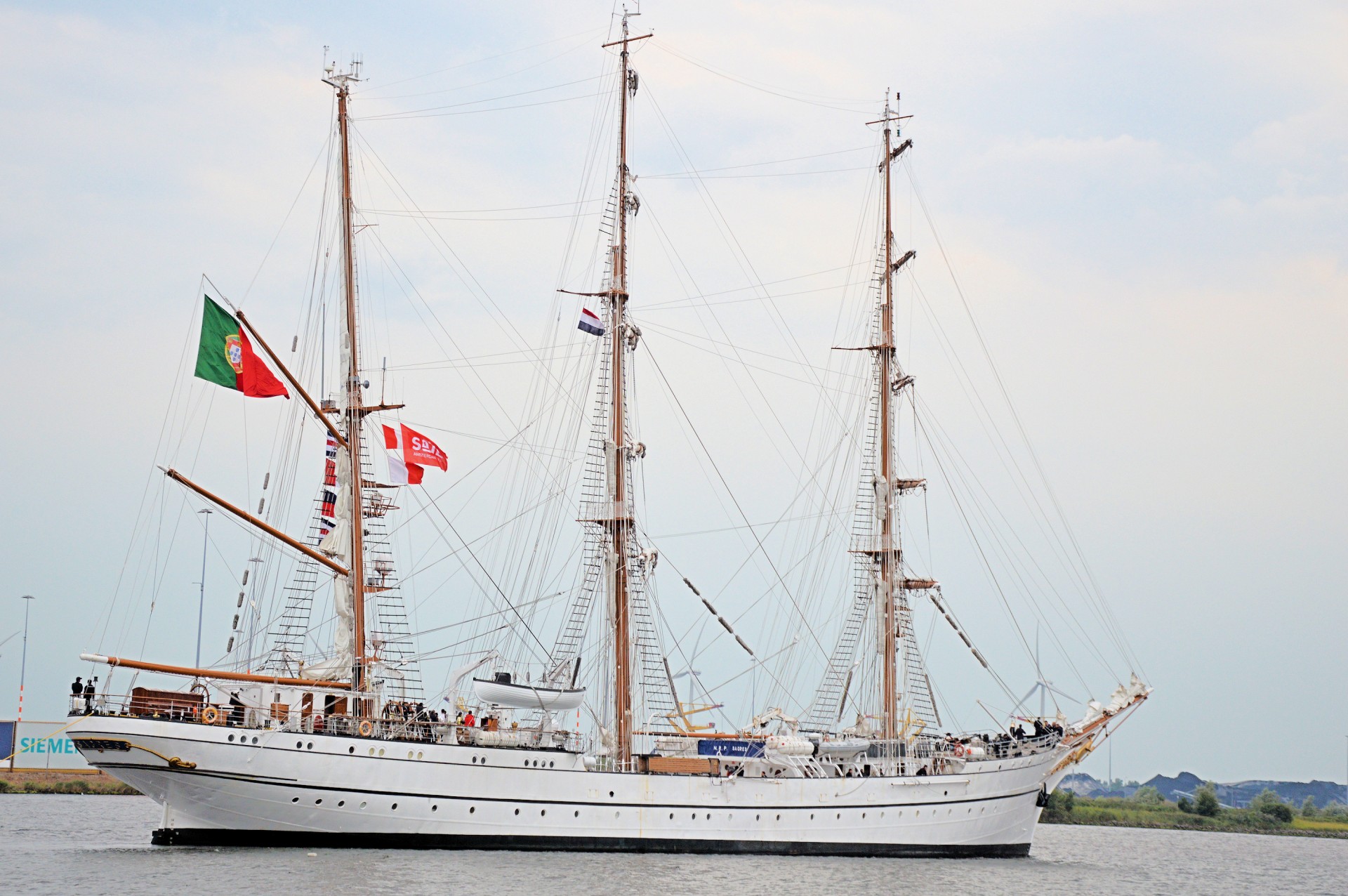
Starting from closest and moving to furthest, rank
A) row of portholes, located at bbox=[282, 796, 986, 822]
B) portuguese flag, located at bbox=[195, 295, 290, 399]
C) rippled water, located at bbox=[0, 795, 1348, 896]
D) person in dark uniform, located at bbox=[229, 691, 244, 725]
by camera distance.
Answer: rippled water, located at bbox=[0, 795, 1348, 896]
row of portholes, located at bbox=[282, 796, 986, 822]
person in dark uniform, located at bbox=[229, 691, 244, 725]
portuguese flag, located at bbox=[195, 295, 290, 399]

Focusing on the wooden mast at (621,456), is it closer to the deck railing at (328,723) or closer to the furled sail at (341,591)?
the deck railing at (328,723)

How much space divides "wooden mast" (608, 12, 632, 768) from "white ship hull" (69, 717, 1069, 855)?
15.8 ft

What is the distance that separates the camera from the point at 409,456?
52.2 m

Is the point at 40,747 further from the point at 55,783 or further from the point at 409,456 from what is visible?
the point at 409,456

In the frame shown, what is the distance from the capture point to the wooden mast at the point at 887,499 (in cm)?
5866

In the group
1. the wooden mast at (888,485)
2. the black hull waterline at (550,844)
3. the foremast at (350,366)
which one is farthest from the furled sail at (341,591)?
the wooden mast at (888,485)

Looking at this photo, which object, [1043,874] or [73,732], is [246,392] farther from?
[1043,874]

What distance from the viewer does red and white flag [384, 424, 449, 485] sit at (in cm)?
5209

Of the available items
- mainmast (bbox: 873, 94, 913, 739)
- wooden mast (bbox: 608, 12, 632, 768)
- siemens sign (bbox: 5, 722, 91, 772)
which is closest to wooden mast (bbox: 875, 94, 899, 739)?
mainmast (bbox: 873, 94, 913, 739)

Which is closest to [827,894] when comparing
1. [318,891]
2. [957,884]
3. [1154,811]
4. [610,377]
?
[957,884]

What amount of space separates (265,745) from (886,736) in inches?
1042

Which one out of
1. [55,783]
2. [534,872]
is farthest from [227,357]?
[55,783]

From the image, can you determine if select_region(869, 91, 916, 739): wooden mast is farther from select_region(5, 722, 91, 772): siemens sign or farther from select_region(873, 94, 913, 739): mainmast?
select_region(5, 722, 91, 772): siemens sign

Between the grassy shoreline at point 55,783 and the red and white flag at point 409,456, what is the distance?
42.3 metres
